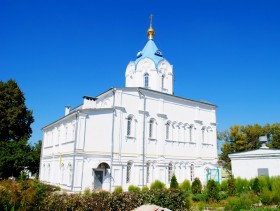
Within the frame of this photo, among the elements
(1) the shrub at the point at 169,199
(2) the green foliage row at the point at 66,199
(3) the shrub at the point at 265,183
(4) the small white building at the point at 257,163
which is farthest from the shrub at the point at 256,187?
(2) the green foliage row at the point at 66,199

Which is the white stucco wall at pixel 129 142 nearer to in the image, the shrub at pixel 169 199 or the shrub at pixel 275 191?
the shrub at pixel 169 199

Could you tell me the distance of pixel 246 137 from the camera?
144ft

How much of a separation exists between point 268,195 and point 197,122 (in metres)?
15.8

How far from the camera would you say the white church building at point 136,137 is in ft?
71.3

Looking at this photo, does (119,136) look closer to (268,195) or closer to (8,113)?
(268,195)

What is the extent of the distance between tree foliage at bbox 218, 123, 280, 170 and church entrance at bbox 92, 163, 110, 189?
26705 mm

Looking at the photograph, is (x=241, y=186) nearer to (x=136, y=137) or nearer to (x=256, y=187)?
(x=256, y=187)

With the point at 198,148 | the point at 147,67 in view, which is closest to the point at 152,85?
the point at 147,67

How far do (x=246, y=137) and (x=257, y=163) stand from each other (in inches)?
932

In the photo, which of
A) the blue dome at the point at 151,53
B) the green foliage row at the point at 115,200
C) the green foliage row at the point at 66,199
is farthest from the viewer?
the blue dome at the point at 151,53

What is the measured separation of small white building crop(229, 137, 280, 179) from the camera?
20.6m

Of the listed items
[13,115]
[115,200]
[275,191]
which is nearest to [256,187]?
[275,191]

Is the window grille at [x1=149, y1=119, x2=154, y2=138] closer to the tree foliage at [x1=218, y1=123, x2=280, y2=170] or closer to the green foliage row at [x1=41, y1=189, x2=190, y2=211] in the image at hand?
the green foliage row at [x1=41, y1=189, x2=190, y2=211]

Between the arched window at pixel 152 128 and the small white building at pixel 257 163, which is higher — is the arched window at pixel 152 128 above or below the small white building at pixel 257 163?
above
